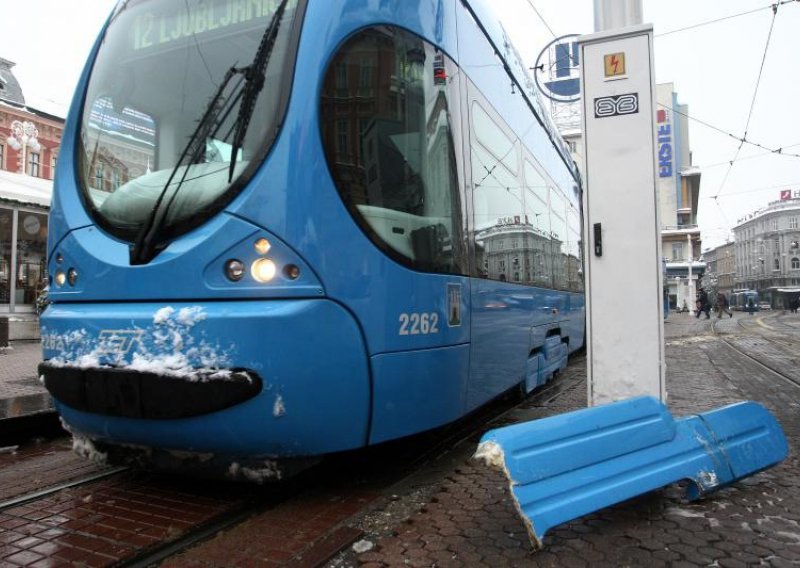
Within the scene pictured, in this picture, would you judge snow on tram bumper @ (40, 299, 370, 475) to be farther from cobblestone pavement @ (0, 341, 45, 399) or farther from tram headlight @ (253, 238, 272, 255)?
cobblestone pavement @ (0, 341, 45, 399)

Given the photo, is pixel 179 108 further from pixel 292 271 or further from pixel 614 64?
pixel 614 64

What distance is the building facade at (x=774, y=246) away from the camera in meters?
86.2

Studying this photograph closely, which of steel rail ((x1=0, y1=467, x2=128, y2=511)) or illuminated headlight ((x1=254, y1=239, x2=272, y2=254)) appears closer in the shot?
illuminated headlight ((x1=254, y1=239, x2=272, y2=254))

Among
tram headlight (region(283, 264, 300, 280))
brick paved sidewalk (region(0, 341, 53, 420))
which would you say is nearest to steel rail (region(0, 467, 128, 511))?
brick paved sidewalk (region(0, 341, 53, 420))

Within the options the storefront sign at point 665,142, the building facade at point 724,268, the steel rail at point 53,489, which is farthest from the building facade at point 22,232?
the building facade at point 724,268

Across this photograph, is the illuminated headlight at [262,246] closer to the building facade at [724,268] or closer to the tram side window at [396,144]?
the tram side window at [396,144]

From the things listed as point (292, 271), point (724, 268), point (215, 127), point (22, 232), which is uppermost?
point (724, 268)

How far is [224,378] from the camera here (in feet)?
8.73

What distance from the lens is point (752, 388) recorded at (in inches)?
286

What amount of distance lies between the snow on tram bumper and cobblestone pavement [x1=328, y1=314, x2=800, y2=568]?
558 millimetres

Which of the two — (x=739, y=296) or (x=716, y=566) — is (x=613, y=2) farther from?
(x=739, y=296)

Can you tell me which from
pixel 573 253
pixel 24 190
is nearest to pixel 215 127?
Result: pixel 573 253

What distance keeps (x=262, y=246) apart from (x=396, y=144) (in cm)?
95

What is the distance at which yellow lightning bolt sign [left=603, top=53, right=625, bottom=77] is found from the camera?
3756mm
